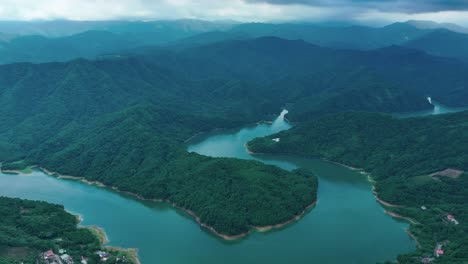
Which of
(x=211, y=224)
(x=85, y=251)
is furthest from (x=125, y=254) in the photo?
(x=211, y=224)

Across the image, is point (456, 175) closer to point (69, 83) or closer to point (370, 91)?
point (370, 91)

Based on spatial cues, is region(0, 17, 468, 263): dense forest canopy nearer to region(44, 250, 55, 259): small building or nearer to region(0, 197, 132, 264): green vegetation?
region(0, 197, 132, 264): green vegetation

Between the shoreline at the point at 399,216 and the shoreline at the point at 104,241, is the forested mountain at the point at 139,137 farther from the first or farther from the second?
the shoreline at the point at 399,216

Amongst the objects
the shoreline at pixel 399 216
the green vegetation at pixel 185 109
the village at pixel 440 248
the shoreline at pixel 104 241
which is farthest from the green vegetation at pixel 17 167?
the village at pixel 440 248

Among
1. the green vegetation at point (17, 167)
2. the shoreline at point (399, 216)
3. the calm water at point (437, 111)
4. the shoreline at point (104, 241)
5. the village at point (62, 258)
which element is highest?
the village at point (62, 258)

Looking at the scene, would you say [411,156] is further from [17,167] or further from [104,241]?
[17,167]
